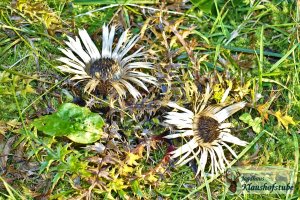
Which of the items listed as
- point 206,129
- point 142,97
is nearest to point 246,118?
point 206,129

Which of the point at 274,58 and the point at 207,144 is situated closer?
the point at 207,144

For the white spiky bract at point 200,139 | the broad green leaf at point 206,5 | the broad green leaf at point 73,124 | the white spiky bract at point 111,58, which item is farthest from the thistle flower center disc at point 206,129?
the broad green leaf at point 206,5

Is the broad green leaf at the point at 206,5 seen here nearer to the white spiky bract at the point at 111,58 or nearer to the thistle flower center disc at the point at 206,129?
the white spiky bract at the point at 111,58

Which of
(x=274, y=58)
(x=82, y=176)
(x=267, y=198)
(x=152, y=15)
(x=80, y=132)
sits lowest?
(x=267, y=198)

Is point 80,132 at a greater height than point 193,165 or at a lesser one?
greater

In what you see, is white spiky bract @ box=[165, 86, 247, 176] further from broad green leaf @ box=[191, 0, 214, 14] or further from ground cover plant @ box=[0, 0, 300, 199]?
Answer: broad green leaf @ box=[191, 0, 214, 14]

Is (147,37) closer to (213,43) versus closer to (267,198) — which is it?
(213,43)

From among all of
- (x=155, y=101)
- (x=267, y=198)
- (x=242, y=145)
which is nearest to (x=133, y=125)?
(x=155, y=101)

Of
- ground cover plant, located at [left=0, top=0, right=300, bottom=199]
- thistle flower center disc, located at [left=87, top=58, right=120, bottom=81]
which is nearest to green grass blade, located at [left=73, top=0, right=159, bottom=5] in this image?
ground cover plant, located at [left=0, top=0, right=300, bottom=199]
